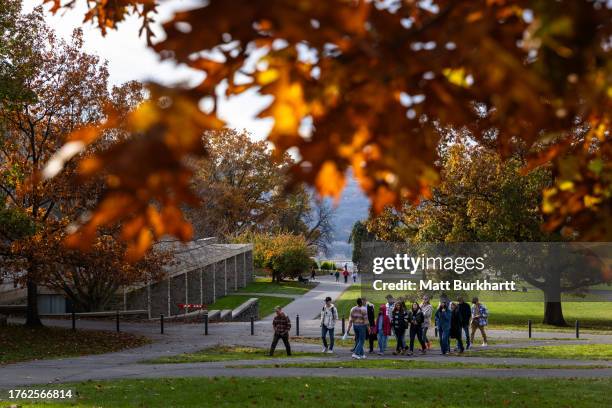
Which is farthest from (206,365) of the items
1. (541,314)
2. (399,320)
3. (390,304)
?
(541,314)

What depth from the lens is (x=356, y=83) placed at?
2.29 meters

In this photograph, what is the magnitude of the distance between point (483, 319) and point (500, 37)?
21868mm

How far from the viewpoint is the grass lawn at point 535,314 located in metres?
34.2

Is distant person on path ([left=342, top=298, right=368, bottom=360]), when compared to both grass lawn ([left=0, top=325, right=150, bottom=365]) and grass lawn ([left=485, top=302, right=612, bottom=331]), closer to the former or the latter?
grass lawn ([left=0, top=325, right=150, bottom=365])

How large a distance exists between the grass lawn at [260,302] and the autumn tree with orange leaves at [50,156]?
1702 cm

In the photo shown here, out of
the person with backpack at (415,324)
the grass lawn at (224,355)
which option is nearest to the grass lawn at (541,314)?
the person with backpack at (415,324)

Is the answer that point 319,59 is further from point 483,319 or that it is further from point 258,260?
point 258,260

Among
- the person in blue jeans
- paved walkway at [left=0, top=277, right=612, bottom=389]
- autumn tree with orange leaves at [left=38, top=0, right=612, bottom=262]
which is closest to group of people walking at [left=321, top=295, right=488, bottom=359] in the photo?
the person in blue jeans

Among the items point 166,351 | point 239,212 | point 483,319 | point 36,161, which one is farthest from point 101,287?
point 239,212

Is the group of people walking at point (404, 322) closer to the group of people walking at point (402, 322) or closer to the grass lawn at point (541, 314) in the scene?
the group of people walking at point (402, 322)

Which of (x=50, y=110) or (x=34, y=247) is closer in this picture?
(x=34, y=247)

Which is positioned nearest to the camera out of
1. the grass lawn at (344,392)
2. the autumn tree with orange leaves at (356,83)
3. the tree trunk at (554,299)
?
the autumn tree with orange leaves at (356,83)

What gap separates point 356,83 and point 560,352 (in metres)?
21.2

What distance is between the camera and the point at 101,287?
103 ft
